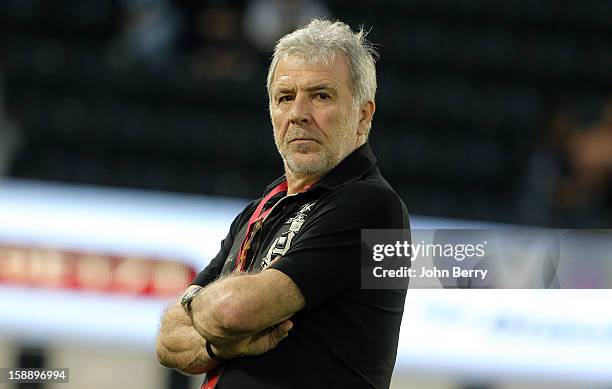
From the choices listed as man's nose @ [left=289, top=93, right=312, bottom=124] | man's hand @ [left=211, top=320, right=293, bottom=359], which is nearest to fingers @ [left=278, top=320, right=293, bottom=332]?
man's hand @ [left=211, top=320, right=293, bottom=359]

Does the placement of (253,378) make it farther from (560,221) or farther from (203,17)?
(203,17)

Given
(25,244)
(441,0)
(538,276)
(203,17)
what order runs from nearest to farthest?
(538,276) < (25,244) < (203,17) < (441,0)

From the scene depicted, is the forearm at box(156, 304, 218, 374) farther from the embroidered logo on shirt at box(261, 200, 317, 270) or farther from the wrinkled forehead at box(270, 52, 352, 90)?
the wrinkled forehead at box(270, 52, 352, 90)

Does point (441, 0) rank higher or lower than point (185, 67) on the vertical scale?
higher

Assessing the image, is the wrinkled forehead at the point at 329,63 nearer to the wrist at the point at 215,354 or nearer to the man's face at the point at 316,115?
the man's face at the point at 316,115

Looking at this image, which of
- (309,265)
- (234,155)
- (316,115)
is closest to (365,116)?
(316,115)

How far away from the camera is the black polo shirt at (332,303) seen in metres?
2.15

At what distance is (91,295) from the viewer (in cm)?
473

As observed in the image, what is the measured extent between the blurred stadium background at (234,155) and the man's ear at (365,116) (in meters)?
1.95

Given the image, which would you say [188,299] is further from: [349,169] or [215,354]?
[349,169]

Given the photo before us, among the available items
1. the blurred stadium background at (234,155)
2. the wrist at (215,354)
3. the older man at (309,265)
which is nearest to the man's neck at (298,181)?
the older man at (309,265)

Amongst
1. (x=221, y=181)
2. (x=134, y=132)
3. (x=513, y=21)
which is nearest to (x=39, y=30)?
(x=134, y=132)

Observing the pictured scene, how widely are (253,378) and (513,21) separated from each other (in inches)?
234

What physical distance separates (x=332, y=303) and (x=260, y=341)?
0.54ft
